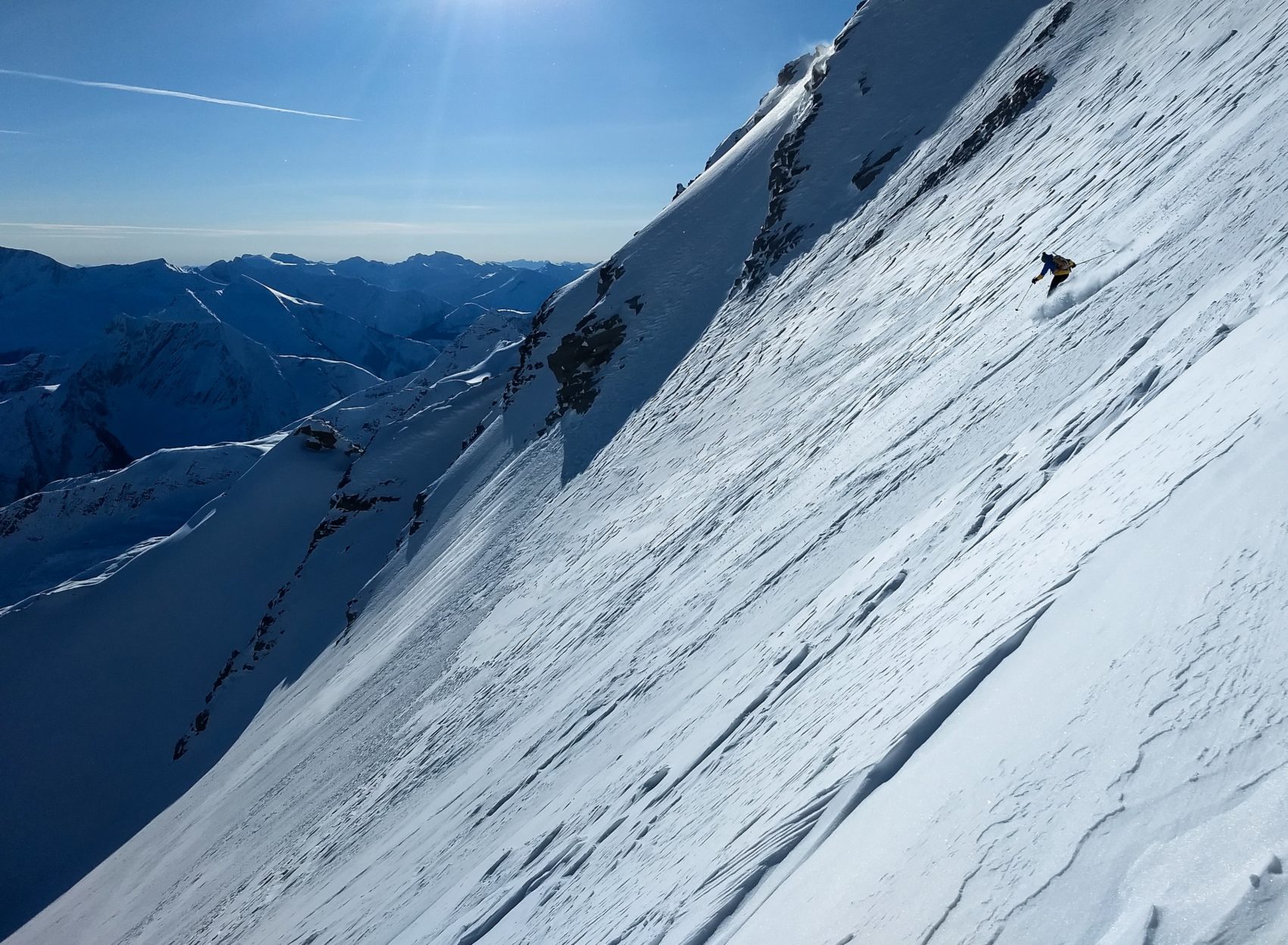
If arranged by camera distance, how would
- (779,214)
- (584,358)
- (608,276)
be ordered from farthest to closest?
(608,276)
(584,358)
(779,214)

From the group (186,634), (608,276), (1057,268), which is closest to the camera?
(1057,268)

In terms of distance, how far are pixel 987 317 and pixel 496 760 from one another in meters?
11.5

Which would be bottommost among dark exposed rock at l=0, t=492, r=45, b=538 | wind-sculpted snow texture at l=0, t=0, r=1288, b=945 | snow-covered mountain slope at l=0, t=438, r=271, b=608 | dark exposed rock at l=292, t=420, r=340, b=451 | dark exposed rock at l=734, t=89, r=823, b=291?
wind-sculpted snow texture at l=0, t=0, r=1288, b=945

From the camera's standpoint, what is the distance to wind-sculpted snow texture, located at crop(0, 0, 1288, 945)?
118 inches

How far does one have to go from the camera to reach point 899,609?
6145 mm

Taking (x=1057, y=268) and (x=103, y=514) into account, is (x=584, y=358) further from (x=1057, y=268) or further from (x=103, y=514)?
(x=103, y=514)

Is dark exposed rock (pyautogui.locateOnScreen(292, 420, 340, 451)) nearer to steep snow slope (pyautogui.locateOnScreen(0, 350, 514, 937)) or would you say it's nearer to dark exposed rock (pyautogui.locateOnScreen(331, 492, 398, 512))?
steep snow slope (pyautogui.locateOnScreen(0, 350, 514, 937))

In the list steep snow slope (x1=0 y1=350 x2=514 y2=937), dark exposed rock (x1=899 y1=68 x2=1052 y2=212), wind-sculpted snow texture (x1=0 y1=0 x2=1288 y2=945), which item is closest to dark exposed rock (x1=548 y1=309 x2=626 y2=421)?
wind-sculpted snow texture (x1=0 y1=0 x2=1288 y2=945)

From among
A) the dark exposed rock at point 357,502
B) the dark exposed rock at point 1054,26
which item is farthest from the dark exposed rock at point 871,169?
the dark exposed rock at point 357,502

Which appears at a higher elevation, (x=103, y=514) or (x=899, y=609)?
(x=103, y=514)

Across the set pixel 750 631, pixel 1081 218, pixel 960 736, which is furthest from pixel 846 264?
pixel 960 736

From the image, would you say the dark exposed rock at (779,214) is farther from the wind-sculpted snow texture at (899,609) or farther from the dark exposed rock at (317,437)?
the dark exposed rock at (317,437)

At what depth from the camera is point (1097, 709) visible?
10.5 ft

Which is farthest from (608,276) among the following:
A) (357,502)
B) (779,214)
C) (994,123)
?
(357,502)
